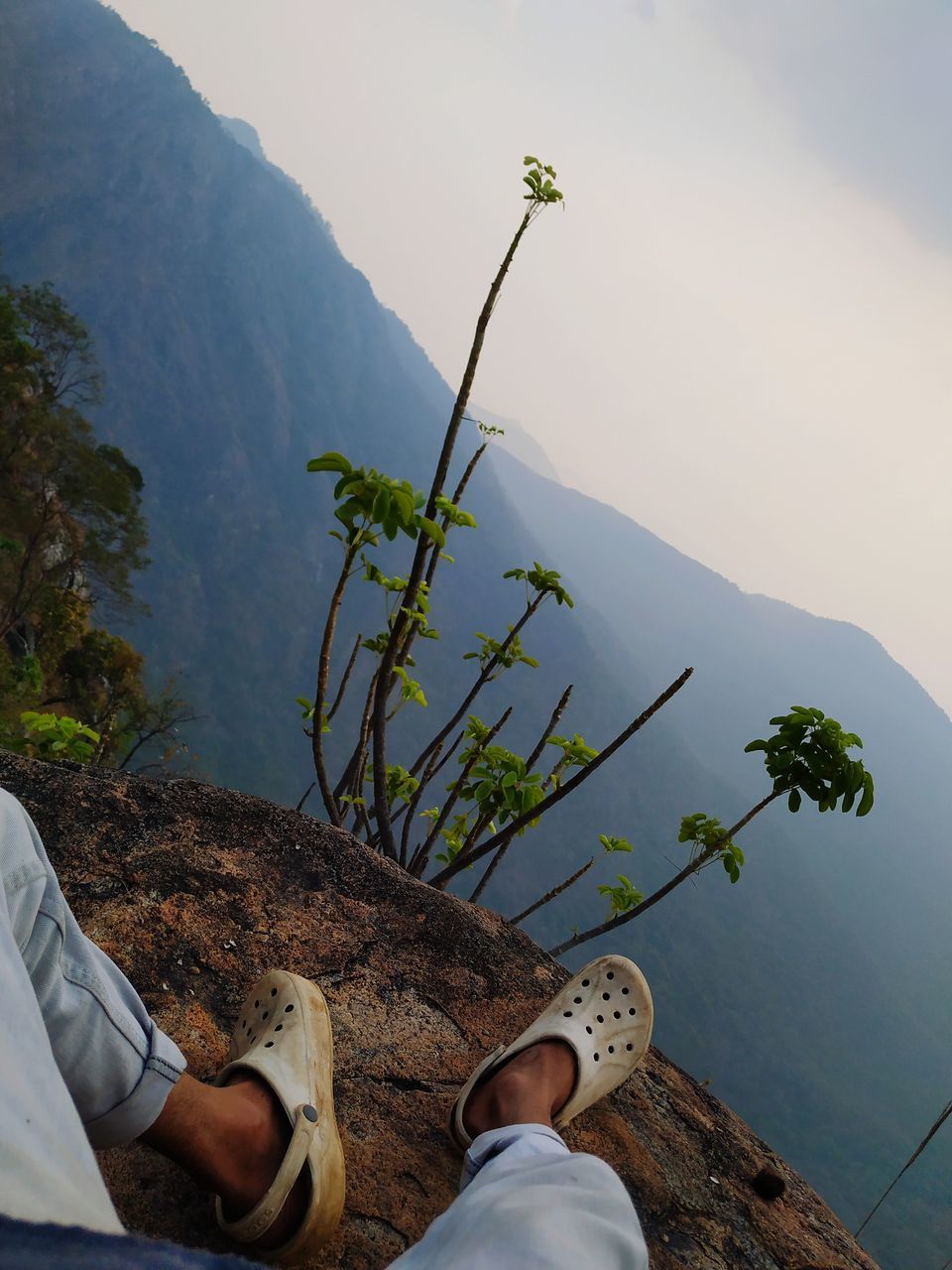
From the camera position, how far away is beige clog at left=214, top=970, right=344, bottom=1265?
4.34ft

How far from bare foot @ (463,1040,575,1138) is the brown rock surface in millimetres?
162

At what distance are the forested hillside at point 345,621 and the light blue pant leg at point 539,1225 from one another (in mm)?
57053

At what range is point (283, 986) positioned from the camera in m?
1.79

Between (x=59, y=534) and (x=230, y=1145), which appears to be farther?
(x=59, y=534)

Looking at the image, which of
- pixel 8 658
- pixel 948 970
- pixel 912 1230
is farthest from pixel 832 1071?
pixel 8 658

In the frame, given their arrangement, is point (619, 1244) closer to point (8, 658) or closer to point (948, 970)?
point (8, 658)

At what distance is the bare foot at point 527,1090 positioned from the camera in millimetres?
1669

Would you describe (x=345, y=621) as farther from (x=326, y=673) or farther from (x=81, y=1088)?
(x=81, y=1088)

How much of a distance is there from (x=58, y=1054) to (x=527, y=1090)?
3.70 ft

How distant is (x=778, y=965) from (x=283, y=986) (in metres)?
84.2

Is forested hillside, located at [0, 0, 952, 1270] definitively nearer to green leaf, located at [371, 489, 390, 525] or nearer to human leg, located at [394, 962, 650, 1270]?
green leaf, located at [371, 489, 390, 525]

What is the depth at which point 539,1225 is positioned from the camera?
96cm

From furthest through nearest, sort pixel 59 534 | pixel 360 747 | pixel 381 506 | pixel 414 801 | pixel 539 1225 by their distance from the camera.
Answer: pixel 59 534 → pixel 414 801 → pixel 360 747 → pixel 381 506 → pixel 539 1225

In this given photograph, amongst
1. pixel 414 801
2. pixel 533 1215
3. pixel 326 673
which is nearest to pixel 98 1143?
pixel 533 1215
